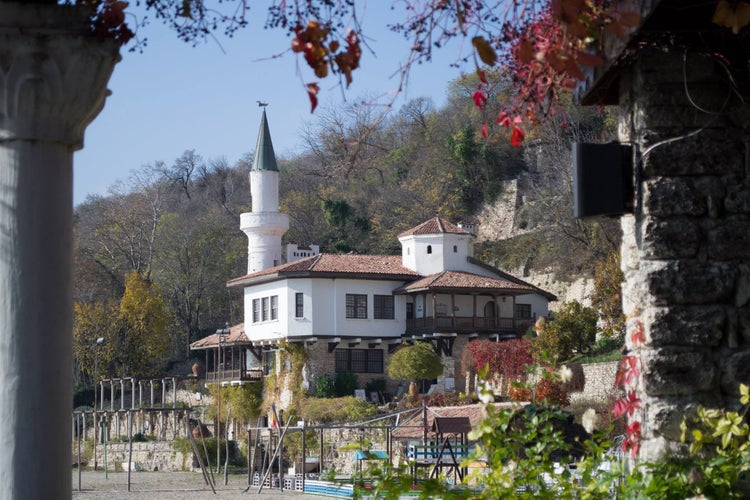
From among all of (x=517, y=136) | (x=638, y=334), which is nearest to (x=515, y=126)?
(x=517, y=136)

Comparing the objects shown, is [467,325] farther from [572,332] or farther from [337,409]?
[337,409]

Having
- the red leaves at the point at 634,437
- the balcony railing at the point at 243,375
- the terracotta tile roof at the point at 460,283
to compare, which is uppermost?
the terracotta tile roof at the point at 460,283

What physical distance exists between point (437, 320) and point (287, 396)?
618cm

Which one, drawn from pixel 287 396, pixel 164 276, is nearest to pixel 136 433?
pixel 287 396

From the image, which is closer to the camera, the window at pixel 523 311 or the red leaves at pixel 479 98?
the red leaves at pixel 479 98

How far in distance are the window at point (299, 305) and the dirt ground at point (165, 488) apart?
6.71 meters

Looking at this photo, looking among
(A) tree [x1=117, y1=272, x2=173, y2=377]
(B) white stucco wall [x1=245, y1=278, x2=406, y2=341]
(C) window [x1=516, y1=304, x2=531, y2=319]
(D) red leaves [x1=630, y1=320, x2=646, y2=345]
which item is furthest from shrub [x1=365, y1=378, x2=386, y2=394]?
(D) red leaves [x1=630, y1=320, x2=646, y2=345]

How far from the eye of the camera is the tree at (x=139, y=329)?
52.9 metres

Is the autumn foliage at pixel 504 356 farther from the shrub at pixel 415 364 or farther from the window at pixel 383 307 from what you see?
the window at pixel 383 307

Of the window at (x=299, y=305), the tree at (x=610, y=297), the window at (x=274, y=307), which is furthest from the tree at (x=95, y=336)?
the tree at (x=610, y=297)

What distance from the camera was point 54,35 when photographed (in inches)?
136

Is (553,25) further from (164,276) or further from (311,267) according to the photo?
(164,276)

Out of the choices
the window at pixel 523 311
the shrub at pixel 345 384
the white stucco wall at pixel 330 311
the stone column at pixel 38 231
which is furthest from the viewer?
the window at pixel 523 311

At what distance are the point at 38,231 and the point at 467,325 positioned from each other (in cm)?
3970
